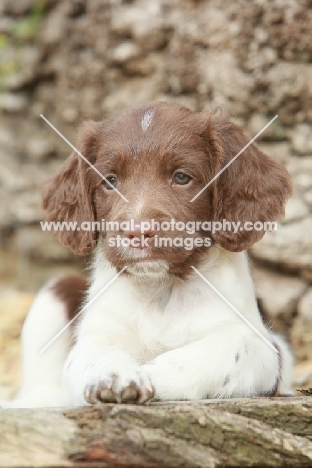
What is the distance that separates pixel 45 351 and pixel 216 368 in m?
1.92

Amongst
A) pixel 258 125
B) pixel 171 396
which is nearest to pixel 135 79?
pixel 258 125

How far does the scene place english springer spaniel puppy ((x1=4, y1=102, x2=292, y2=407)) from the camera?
402cm

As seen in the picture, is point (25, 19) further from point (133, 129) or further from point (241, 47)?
point (133, 129)

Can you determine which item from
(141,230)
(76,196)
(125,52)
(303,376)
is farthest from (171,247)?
(125,52)

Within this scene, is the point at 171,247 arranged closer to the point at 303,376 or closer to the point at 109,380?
the point at 109,380

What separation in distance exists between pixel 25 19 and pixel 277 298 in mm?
4876

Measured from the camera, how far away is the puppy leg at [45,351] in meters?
5.31

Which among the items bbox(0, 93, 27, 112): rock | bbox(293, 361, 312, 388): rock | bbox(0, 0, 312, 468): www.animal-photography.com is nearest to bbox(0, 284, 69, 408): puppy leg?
bbox(0, 0, 312, 468): www.animal-photography.com

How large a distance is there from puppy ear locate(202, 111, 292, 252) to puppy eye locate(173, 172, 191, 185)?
196 millimetres

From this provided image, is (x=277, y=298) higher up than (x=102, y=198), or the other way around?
(x=102, y=198)

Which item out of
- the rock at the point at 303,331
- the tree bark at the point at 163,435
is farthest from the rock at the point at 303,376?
the tree bark at the point at 163,435

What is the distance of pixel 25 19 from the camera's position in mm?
9320

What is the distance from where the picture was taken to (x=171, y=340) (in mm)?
4496

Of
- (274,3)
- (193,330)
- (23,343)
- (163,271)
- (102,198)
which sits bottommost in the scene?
(23,343)
